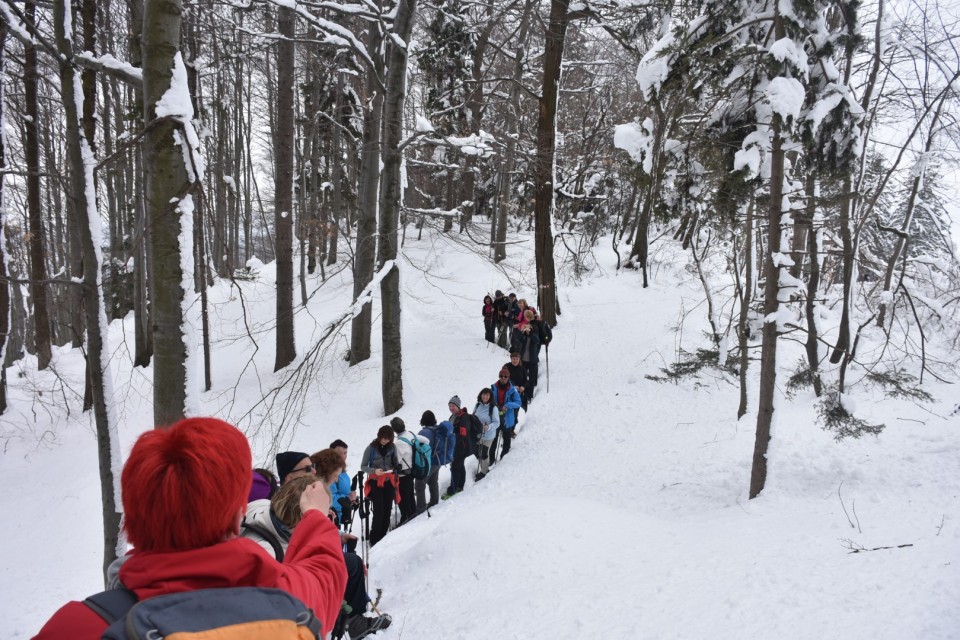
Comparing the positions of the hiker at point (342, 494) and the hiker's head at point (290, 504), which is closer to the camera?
the hiker's head at point (290, 504)

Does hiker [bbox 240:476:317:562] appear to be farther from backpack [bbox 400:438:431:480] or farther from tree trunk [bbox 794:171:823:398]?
tree trunk [bbox 794:171:823:398]

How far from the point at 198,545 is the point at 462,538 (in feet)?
15.4

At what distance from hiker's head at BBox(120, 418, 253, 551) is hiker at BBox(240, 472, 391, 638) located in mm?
837

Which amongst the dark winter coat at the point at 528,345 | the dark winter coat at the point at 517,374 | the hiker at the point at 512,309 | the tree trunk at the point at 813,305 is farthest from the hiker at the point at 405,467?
the hiker at the point at 512,309

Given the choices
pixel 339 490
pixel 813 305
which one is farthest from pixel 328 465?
pixel 813 305

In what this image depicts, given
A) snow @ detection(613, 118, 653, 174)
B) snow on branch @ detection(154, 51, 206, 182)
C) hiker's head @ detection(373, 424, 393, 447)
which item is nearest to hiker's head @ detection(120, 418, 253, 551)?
snow on branch @ detection(154, 51, 206, 182)

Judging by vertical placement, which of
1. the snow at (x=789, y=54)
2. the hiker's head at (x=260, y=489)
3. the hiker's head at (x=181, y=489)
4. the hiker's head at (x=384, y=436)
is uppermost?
the snow at (x=789, y=54)

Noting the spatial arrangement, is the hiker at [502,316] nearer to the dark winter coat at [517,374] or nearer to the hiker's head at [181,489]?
the dark winter coat at [517,374]

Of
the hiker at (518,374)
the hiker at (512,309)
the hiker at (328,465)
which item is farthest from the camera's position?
the hiker at (512,309)

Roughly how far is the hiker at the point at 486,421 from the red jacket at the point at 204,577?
7068 mm

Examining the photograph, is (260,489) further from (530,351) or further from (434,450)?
(530,351)

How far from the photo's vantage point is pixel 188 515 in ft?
4.33

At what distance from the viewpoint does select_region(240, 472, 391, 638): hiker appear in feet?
7.88

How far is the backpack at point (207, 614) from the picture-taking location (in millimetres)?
1054
